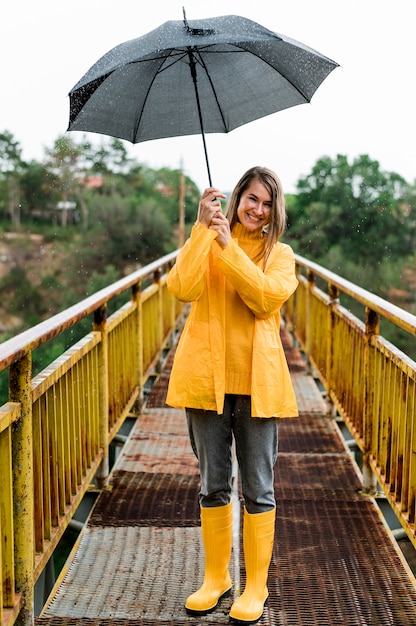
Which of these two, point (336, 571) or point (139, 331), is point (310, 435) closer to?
point (139, 331)

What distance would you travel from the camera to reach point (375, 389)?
12.9 feet

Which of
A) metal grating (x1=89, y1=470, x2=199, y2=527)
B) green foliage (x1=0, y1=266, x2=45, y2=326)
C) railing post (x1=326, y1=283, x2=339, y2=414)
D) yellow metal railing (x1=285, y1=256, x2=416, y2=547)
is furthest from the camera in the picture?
green foliage (x1=0, y1=266, x2=45, y2=326)

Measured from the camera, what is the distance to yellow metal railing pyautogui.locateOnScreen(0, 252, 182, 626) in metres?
2.42

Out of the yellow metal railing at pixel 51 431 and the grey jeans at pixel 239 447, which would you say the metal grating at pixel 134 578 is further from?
the grey jeans at pixel 239 447

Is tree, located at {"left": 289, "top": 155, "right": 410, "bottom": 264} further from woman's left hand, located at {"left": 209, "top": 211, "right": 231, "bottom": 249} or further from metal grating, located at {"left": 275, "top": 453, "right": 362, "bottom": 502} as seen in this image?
woman's left hand, located at {"left": 209, "top": 211, "right": 231, "bottom": 249}

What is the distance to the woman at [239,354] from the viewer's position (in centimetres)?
263

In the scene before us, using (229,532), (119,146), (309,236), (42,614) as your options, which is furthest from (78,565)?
(119,146)

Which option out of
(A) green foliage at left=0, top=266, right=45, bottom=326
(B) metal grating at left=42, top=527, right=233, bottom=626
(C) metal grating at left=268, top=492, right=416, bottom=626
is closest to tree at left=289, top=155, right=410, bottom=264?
(A) green foliage at left=0, top=266, right=45, bottom=326

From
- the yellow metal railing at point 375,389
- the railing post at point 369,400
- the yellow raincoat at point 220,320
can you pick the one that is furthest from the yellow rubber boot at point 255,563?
the railing post at point 369,400

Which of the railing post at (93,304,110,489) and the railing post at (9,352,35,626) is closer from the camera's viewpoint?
the railing post at (9,352,35,626)

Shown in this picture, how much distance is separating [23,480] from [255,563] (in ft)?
2.96

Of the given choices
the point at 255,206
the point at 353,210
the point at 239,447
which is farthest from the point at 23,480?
the point at 353,210

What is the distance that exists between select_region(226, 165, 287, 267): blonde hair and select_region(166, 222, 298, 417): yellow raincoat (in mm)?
45

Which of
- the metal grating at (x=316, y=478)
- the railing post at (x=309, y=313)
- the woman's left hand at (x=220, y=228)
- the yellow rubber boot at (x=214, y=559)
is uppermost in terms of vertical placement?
the woman's left hand at (x=220, y=228)
